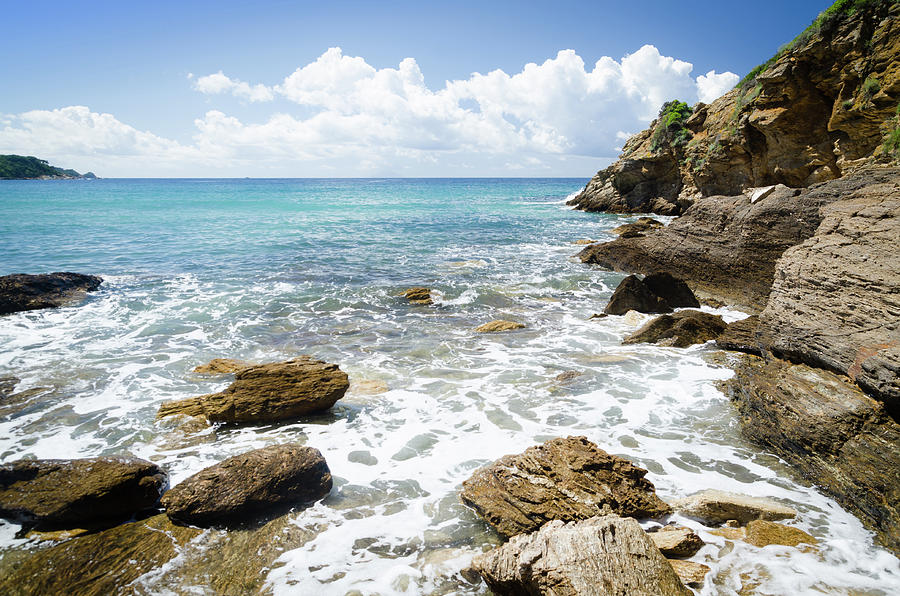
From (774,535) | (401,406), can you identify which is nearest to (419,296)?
(401,406)

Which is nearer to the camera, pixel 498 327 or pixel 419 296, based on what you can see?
pixel 498 327

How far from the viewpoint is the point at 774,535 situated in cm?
410

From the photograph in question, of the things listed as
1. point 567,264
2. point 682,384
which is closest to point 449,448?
point 682,384

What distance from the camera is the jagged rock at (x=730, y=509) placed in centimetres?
433

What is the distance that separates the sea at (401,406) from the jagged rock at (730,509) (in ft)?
0.82

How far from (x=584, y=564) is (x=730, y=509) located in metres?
2.09

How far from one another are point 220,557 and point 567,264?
683 inches

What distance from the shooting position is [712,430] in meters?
6.23

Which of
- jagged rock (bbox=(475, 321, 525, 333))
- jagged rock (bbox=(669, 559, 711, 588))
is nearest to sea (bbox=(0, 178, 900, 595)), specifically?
jagged rock (bbox=(669, 559, 711, 588))

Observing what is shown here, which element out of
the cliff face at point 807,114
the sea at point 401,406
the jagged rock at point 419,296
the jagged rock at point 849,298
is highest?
the cliff face at point 807,114

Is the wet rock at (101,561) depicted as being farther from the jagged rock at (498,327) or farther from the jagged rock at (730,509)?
the jagged rock at (498,327)

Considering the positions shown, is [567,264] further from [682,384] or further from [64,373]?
[64,373]

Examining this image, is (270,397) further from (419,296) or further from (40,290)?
(40,290)

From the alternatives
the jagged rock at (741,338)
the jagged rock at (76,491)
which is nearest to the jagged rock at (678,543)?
the jagged rock at (76,491)
